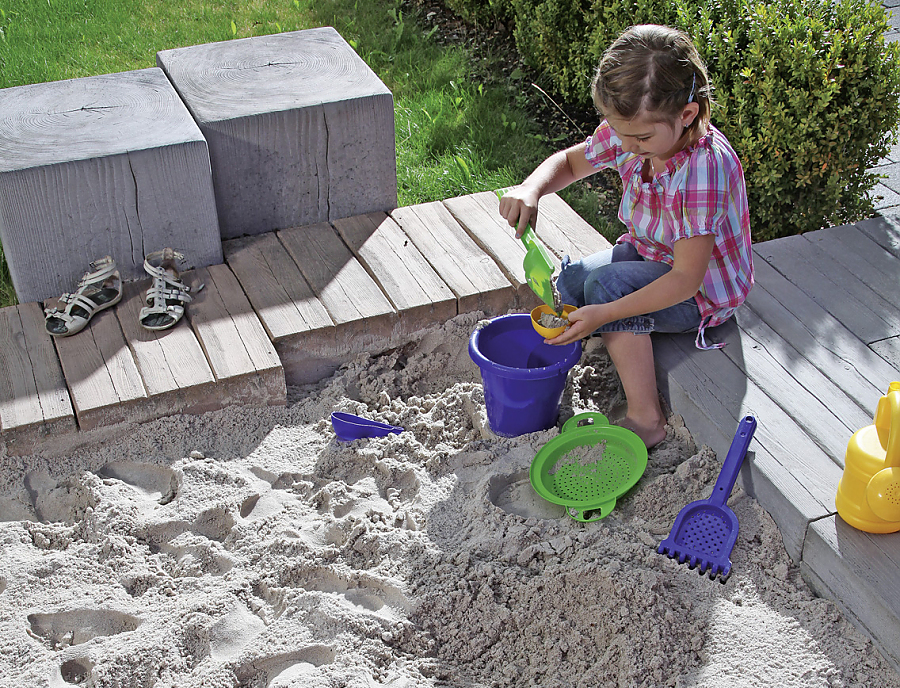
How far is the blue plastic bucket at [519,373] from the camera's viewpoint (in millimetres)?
2404

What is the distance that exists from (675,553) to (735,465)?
27 cm

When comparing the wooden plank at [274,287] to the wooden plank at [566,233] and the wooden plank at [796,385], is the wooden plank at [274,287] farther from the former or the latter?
the wooden plank at [796,385]

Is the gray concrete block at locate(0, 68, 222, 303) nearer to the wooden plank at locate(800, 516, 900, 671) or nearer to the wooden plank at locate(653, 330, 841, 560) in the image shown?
the wooden plank at locate(653, 330, 841, 560)

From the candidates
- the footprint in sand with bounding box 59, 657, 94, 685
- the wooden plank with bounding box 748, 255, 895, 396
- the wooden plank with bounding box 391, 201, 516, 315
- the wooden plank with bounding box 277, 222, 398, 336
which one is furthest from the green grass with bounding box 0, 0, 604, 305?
the footprint in sand with bounding box 59, 657, 94, 685

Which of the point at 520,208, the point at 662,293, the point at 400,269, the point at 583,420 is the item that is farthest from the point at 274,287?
the point at 662,293

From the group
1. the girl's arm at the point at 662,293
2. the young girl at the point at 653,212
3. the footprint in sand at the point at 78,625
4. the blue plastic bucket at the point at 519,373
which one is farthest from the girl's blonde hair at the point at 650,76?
the footprint in sand at the point at 78,625

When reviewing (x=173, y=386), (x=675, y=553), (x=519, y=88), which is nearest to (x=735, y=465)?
(x=675, y=553)

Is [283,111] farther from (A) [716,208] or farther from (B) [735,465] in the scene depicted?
(B) [735,465]

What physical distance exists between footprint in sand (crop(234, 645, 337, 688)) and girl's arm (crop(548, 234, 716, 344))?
0.99 meters

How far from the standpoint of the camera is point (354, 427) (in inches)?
101

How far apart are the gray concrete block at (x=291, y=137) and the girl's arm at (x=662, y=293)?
4.62 ft

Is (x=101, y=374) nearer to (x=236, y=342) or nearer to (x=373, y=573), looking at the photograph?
(x=236, y=342)

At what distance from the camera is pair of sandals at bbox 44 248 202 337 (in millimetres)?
2824

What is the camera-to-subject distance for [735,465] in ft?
7.24
